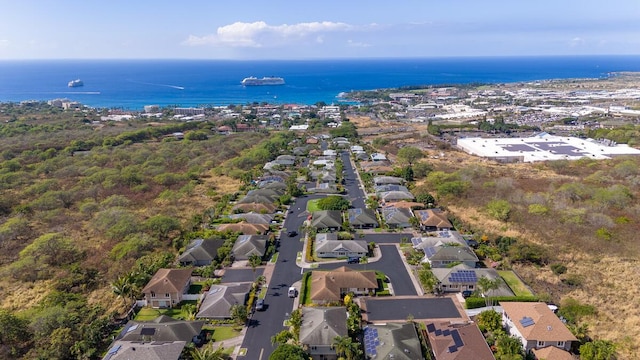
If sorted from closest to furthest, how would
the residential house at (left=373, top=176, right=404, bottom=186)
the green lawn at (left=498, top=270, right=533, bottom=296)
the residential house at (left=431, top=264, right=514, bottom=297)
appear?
the residential house at (left=431, top=264, right=514, bottom=297), the green lawn at (left=498, top=270, right=533, bottom=296), the residential house at (left=373, top=176, right=404, bottom=186)

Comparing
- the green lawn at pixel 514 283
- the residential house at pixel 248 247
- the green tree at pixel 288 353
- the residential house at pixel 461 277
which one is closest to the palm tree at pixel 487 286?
the residential house at pixel 461 277

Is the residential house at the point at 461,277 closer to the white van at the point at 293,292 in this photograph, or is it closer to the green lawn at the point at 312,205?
the white van at the point at 293,292

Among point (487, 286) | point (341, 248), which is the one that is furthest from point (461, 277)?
point (341, 248)

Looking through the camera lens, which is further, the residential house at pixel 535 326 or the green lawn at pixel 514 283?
the green lawn at pixel 514 283

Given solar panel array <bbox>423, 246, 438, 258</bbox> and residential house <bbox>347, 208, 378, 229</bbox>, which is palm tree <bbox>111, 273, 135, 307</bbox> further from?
solar panel array <bbox>423, 246, 438, 258</bbox>

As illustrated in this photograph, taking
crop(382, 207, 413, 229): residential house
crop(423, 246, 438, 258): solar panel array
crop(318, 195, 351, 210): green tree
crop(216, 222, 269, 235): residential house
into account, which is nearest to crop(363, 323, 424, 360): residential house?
crop(423, 246, 438, 258): solar panel array

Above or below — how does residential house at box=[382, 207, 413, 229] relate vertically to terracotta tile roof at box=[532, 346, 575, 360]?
above

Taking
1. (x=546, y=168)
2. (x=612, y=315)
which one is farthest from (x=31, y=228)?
(x=546, y=168)
